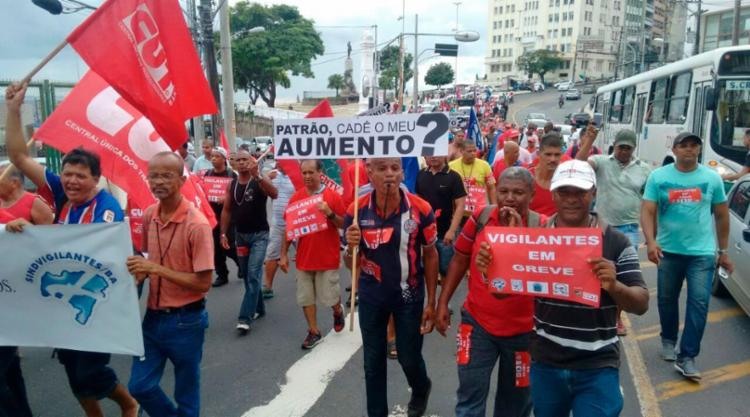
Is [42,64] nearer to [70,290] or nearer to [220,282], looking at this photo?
[70,290]

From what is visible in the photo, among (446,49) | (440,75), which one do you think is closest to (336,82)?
(440,75)

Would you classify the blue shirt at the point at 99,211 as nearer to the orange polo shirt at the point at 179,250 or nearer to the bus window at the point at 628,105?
the orange polo shirt at the point at 179,250

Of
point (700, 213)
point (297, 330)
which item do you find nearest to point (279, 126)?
point (297, 330)

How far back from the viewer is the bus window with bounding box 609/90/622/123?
66.0 ft

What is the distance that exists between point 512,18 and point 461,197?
127925 millimetres

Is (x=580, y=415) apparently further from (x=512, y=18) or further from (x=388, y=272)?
(x=512, y=18)

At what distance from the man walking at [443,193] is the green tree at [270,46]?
46195mm

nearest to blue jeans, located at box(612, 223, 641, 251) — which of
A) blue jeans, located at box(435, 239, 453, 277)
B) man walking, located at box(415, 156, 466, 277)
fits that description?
man walking, located at box(415, 156, 466, 277)

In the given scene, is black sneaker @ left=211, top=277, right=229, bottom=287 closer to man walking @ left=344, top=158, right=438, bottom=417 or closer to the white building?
man walking @ left=344, top=158, right=438, bottom=417

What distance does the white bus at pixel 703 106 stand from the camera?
10.4m

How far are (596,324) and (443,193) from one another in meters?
3.23

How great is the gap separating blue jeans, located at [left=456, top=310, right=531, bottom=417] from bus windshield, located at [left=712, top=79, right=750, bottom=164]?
30.9ft

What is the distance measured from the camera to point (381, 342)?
3.64m

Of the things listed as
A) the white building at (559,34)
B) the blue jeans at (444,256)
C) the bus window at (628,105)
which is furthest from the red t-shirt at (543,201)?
the white building at (559,34)
